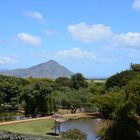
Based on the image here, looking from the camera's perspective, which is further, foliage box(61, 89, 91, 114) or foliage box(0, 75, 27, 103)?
foliage box(61, 89, 91, 114)

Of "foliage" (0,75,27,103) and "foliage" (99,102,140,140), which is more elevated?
"foliage" (0,75,27,103)

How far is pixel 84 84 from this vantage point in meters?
99.1

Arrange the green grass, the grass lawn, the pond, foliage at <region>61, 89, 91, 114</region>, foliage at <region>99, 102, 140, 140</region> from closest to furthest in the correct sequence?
foliage at <region>99, 102, 140, 140</region> < the grass lawn < the green grass < the pond < foliage at <region>61, 89, 91, 114</region>

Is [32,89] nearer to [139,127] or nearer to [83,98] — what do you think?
[83,98]

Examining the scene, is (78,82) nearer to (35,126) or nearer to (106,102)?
(106,102)

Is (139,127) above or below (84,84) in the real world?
below

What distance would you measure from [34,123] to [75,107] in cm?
2668

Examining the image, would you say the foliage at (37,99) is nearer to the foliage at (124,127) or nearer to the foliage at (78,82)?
the foliage at (124,127)

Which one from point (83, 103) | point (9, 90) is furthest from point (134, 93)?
point (83, 103)

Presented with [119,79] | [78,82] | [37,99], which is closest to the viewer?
[37,99]

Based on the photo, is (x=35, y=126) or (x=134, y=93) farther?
(x=35, y=126)

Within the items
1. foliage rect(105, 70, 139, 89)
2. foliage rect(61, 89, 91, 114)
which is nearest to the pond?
foliage rect(61, 89, 91, 114)

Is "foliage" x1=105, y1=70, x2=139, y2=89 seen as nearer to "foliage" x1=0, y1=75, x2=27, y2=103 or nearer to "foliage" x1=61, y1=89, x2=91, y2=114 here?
"foliage" x1=61, y1=89, x2=91, y2=114

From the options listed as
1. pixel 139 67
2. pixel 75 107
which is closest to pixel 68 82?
pixel 139 67
